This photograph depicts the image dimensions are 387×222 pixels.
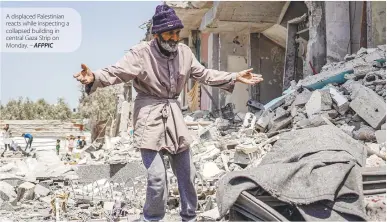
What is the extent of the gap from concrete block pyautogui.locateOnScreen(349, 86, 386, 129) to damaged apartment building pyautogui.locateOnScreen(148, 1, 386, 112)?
2.35 metres

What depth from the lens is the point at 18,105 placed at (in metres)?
47.8

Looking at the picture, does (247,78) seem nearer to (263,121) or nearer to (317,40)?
(263,121)

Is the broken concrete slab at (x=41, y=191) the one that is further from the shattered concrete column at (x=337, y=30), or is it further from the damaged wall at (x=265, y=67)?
the damaged wall at (x=265, y=67)

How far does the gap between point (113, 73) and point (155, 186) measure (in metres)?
0.82

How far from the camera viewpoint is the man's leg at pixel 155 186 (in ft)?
10.3

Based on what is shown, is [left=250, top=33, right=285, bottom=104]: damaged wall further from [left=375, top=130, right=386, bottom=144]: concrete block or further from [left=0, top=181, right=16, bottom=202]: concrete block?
[left=0, top=181, right=16, bottom=202]: concrete block

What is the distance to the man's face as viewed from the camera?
329cm

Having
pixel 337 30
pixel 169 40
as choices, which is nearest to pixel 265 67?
pixel 337 30

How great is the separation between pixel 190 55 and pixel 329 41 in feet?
24.6

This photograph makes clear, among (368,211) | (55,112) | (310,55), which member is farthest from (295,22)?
(55,112)

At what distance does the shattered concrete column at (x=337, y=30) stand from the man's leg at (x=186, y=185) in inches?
302

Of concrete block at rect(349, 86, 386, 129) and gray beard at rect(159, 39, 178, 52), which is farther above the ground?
gray beard at rect(159, 39, 178, 52)

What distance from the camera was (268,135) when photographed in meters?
8.45

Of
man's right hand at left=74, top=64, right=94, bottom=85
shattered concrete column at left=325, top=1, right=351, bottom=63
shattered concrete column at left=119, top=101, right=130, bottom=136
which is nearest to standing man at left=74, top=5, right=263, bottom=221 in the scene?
man's right hand at left=74, top=64, right=94, bottom=85
